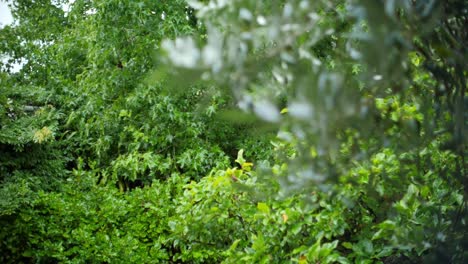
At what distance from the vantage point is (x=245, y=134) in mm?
6234

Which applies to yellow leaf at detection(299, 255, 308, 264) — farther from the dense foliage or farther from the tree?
the tree

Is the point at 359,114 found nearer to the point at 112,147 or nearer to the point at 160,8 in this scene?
the point at 160,8

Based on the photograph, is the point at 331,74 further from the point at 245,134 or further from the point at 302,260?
the point at 245,134

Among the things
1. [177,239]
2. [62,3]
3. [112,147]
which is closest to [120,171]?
[112,147]

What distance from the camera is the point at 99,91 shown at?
6309 millimetres

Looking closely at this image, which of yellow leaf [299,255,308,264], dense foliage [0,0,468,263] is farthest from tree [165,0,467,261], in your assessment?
yellow leaf [299,255,308,264]

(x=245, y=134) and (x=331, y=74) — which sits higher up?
(x=245, y=134)

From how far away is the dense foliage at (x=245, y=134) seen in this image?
1095mm

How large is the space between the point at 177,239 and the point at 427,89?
221 centimetres

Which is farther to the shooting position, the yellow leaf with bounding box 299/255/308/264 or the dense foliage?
the yellow leaf with bounding box 299/255/308/264

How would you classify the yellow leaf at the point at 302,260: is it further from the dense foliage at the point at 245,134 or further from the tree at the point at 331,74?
the tree at the point at 331,74

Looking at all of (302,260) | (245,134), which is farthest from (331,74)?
(245,134)

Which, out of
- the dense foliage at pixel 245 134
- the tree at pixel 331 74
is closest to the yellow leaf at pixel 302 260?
the dense foliage at pixel 245 134

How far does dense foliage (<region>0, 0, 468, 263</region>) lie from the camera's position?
43.1 inches
